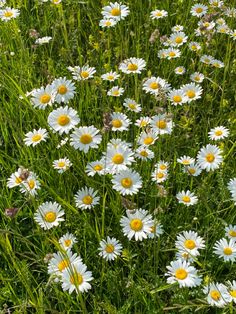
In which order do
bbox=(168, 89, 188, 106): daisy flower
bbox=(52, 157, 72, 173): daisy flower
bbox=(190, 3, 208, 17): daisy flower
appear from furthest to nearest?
bbox=(190, 3, 208, 17): daisy flower < bbox=(168, 89, 188, 106): daisy flower < bbox=(52, 157, 72, 173): daisy flower

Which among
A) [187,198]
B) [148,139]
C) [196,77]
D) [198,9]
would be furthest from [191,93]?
[198,9]

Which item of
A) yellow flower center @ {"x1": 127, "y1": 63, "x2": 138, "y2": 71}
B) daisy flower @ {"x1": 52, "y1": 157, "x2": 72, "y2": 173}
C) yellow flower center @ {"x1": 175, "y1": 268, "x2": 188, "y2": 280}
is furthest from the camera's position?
yellow flower center @ {"x1": 127, "y1": 63, "x2": 138, "y2": 71}

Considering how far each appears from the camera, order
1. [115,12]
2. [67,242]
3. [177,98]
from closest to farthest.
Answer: [67,242] < [177,98] < [115,12]

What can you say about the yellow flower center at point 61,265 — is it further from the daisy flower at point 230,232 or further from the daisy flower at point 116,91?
the daisy flower at point 116,91

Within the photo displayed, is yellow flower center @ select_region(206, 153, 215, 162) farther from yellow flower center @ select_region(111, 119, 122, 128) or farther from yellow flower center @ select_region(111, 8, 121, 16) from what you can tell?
yellow flower center @ select_region(111, 8, 121, 16)

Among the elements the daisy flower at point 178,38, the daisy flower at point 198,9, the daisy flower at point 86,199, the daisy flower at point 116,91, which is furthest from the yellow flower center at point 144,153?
the daisy flower at point 198,9

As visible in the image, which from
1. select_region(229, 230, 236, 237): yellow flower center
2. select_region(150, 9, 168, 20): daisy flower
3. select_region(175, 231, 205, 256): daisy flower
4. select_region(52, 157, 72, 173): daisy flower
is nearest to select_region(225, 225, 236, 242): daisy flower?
select_region(229, 230, 236, 237): yellow flower center

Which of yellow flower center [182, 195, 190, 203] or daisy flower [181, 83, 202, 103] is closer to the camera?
yellow flower center [182, 195, 190, 203]

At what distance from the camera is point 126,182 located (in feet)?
7.17

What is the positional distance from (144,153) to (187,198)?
0.98 ft

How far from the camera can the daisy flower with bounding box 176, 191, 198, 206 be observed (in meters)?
2.30

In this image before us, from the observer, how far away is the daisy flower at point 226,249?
6.84ft

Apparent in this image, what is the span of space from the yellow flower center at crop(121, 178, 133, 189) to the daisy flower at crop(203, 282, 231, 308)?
1.82ft

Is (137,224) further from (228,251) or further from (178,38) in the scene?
(178,38)
